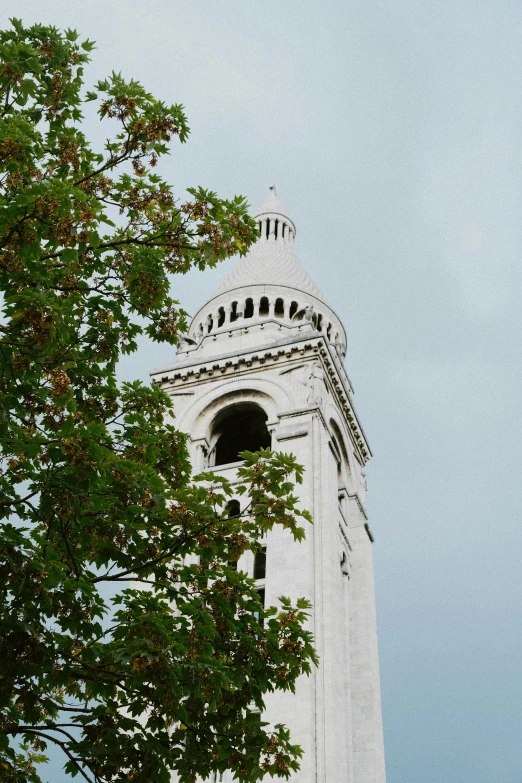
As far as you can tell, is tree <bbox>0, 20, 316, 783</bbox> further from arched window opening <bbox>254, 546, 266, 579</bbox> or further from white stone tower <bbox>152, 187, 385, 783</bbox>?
arched window opening <bbox>254, 546, 266, 579</bbox>

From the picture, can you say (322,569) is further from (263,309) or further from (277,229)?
(277,229)

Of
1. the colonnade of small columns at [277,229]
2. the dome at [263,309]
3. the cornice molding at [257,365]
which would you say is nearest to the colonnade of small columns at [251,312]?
the dome at [263,309]

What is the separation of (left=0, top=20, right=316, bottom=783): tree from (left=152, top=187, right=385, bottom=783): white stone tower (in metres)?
15.2

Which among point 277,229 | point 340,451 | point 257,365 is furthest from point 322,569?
point 277,229

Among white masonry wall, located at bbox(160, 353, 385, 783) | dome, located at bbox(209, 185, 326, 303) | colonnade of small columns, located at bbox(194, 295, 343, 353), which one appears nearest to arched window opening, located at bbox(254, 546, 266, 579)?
white masonry wall, located at bbox(160, 353, 385, 783)

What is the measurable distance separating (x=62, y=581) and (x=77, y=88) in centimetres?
799

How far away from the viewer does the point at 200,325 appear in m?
46.1

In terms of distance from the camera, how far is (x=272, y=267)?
48.6m

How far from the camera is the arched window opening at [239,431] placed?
39.0 metres

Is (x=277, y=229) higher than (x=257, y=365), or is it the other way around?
(x=277, y=229)

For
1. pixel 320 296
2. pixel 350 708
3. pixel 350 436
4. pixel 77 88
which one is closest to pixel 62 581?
pixel 77 88

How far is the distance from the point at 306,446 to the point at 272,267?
16.9 m

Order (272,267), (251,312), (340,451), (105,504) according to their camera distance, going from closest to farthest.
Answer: (105,504) → (340,451) → (251,312) → (272,267)

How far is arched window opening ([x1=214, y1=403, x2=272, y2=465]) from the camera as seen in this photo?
128 feet
